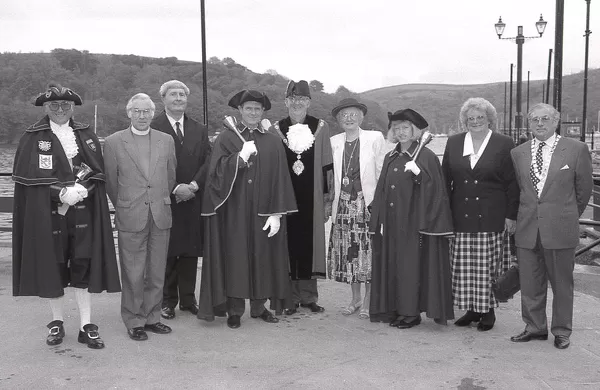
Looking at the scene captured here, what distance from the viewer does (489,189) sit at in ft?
14.9

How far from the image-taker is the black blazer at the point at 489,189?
4.52 meters

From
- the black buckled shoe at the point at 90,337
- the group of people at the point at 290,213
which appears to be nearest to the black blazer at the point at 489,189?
the group of people at the point at 290,213

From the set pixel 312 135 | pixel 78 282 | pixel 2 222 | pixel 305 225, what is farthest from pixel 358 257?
pixel 2 222

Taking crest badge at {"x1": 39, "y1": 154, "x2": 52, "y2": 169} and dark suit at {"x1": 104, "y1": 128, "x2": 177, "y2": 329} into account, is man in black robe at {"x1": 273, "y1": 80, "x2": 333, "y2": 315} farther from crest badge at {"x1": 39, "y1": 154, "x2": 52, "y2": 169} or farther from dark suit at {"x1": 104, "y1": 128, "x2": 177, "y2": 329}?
crest badge at {"x1": 39, "y1": 154, "x2": 52, "y2": 169}

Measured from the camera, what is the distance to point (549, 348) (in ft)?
13.8

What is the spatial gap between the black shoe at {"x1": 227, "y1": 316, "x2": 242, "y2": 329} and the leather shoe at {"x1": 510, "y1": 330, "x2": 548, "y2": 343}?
1976 millimetres

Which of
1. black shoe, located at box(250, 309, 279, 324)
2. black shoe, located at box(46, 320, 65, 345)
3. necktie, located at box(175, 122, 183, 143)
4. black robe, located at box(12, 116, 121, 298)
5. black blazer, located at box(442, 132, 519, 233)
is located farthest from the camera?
necktie, located at box(175, 122, 183, 143)

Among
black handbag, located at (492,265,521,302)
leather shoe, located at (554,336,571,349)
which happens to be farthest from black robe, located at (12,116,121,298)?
leather shoe, located at (554,336,571,349)

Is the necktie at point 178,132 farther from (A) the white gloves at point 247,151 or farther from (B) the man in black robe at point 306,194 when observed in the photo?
(B) the man in black robe at point 306,194

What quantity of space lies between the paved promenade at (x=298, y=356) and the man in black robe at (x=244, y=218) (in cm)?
25

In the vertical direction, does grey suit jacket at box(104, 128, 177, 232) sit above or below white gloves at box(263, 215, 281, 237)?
above

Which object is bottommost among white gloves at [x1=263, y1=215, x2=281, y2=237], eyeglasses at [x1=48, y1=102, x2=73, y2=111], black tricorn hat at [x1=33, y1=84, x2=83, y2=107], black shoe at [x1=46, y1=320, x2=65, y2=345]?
black shoe at [x1=46, y1=320, x2=65, y2=345]

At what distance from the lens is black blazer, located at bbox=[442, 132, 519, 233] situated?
4.52 meters

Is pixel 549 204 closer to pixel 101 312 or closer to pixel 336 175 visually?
pixel 336 175
